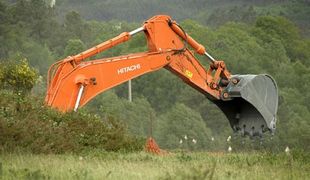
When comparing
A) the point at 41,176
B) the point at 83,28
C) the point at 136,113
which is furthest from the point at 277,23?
the point at 41,176

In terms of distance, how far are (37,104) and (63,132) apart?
107 cm

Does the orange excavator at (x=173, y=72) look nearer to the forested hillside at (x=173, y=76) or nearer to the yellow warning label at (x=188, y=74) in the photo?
the yellow warning label at (x=188, y=74)

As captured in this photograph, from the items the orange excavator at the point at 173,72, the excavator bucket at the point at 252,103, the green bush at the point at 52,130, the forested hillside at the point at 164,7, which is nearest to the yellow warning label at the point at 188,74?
the orange excavator at the point at 173,72

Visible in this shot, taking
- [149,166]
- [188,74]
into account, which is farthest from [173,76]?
[149,166]

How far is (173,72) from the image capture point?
877 inches

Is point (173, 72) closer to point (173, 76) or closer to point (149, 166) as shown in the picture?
point (149, 166)

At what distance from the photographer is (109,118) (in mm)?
20625

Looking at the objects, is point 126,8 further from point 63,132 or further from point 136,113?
point 63,132

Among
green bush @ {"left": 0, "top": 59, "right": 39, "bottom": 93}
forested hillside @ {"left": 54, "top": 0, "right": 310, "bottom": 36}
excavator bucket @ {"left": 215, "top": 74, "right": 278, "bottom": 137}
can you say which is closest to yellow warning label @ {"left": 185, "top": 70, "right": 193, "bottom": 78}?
excavator bucket @ {"left": 215, "top": 74, "right": 278, "bottom": 137}

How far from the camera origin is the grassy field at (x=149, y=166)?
13.3 metres

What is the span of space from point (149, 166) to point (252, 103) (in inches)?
274

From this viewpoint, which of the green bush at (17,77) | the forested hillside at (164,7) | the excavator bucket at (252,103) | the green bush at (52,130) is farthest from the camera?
the forested hillside at (164,7)

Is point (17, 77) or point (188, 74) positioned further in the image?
point (17, 77)

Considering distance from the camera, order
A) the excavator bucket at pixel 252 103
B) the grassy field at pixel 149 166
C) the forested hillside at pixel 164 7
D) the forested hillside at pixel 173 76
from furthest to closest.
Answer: the forested hillside at pixel 164 7 → the forested hillside at pixel 173 76 → the excavator bucket at pixel 252 103 → the grassy field at pixel 149 166
